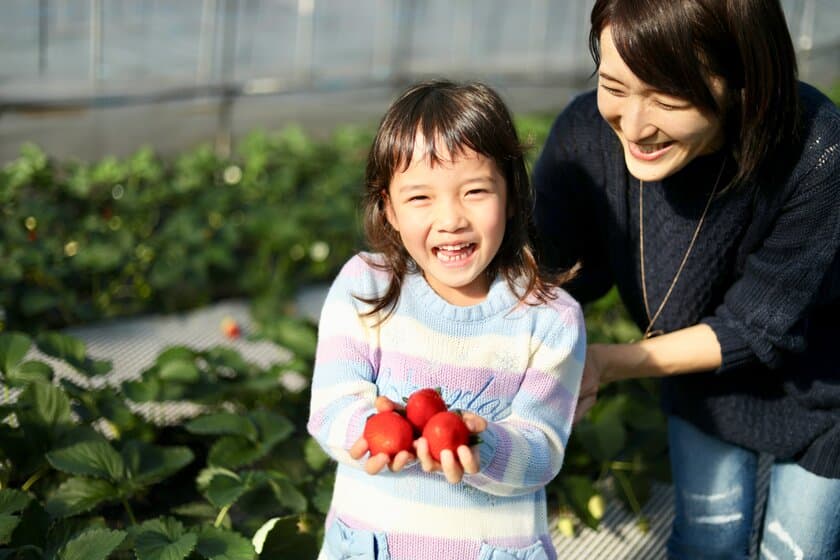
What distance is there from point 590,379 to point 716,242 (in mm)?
329

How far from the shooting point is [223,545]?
206 cm

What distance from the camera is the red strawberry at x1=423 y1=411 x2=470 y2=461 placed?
1.41 meters

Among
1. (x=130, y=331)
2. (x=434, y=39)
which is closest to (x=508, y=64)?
(x=434, y=39)

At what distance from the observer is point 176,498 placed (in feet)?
8.36

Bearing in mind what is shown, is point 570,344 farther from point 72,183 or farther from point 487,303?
point 72,183

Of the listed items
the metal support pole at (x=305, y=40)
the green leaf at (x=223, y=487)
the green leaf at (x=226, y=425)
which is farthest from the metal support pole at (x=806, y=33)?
the green leaf at (x=223, y=487)

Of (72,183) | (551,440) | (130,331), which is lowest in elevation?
(130,331)

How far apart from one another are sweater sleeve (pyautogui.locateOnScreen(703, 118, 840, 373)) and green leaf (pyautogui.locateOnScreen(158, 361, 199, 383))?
3.94ft

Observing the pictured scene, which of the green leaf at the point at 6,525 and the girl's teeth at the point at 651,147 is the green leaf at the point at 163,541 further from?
the girl's teeth at the point at 651,147

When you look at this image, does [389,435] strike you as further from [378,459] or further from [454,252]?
[454,252]

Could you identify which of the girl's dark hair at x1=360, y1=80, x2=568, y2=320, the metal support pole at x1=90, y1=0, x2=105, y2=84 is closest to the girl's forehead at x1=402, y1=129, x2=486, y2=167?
the girl's dark hair at x1=360, y1=80, x2=568, y2=320

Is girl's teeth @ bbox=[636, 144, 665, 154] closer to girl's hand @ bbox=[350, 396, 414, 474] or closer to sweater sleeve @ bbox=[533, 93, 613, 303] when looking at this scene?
sweater sleeve @ bbox=[533, 93, 613, 303]

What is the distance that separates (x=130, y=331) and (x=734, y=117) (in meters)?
2.24

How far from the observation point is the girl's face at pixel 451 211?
161cm
